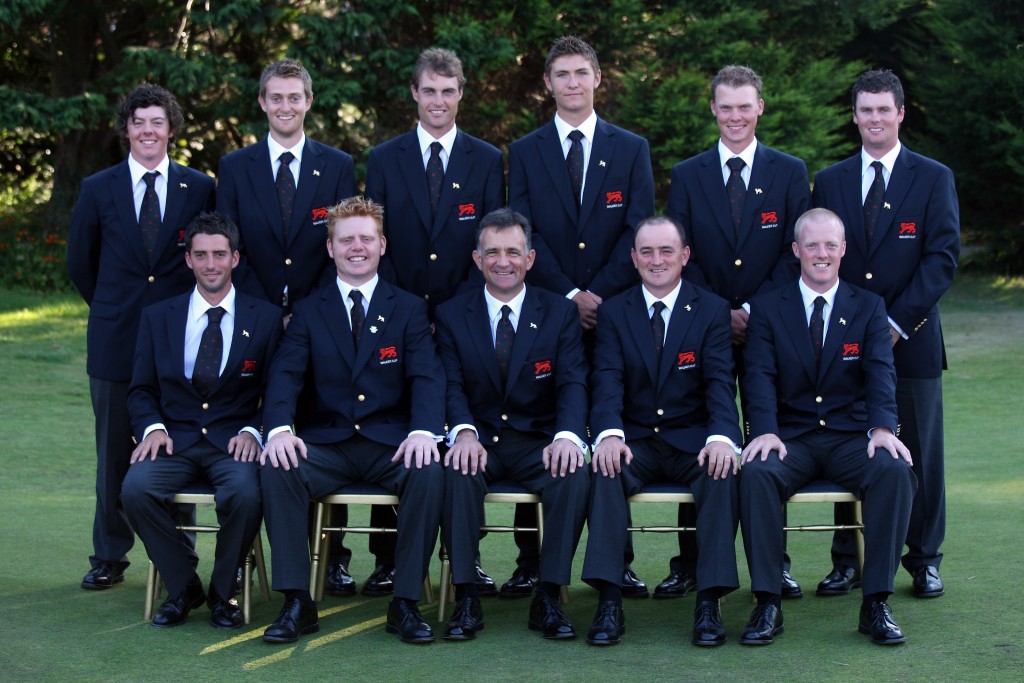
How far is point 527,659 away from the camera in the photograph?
4.34 meters

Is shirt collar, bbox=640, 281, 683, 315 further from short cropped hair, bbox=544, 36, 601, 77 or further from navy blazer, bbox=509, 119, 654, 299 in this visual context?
short cropped hair, bbox=544, 36, 601, 77

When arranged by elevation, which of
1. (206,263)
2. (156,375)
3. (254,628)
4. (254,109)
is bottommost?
(254,628)

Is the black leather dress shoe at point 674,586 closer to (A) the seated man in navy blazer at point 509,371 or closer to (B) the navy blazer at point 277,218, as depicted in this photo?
(A) the seated man in navy blazer at point 509,371

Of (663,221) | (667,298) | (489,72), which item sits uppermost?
(489,72)

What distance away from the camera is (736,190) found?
532 centimetres

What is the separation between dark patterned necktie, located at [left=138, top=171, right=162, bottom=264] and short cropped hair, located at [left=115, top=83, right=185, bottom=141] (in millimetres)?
239

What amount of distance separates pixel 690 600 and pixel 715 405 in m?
0.82

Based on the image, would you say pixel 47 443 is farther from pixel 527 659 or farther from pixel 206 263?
pixel 527 659

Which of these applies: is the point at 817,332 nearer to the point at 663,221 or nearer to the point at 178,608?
the point at 663,221

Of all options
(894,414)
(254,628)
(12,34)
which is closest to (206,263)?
(254,628)

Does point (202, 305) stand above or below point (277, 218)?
below

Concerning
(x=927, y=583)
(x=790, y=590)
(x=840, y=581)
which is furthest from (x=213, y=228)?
(x=927, y=583)

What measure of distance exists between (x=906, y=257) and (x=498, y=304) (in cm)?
167

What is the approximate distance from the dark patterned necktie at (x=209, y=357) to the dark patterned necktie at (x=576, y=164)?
61.7 inches
